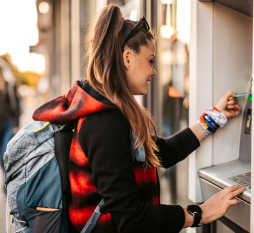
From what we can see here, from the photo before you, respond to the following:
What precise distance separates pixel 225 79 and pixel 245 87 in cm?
13

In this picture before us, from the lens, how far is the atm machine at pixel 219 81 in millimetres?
1326

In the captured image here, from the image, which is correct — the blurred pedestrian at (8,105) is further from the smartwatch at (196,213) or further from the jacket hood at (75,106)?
the smartwatch at (196,213)

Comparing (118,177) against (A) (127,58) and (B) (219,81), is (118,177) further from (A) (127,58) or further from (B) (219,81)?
(B) (219,81)

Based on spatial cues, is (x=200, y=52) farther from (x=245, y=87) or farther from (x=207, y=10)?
(x=245, y=87)

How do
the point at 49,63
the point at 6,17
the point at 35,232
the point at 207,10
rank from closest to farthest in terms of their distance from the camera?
the point at 35,232 → the point at 207,10 → the point at 6,17 → the point at 49,63

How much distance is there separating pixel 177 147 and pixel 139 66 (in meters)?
0.56

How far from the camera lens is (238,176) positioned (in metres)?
1.20

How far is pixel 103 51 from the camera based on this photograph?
101 cm

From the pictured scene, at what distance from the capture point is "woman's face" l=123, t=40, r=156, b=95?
104cm

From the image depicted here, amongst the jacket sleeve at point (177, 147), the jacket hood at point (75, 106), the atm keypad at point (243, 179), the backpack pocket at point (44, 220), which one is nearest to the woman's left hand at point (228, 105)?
the jacket sleeve at point (177, 147)

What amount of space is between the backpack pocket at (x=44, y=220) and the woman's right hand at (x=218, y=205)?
1.82 ft

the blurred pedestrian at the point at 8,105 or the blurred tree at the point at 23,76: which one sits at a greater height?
the blurred tree at the point at 23,76

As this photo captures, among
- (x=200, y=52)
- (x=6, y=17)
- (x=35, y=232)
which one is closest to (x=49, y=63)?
(x=6, y=17)

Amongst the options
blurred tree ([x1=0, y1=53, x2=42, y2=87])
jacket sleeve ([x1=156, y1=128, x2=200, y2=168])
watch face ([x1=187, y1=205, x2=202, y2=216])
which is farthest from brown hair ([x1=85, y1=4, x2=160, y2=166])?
blurred tree ([x1=0, y1=53, x2=42, y2=87])
